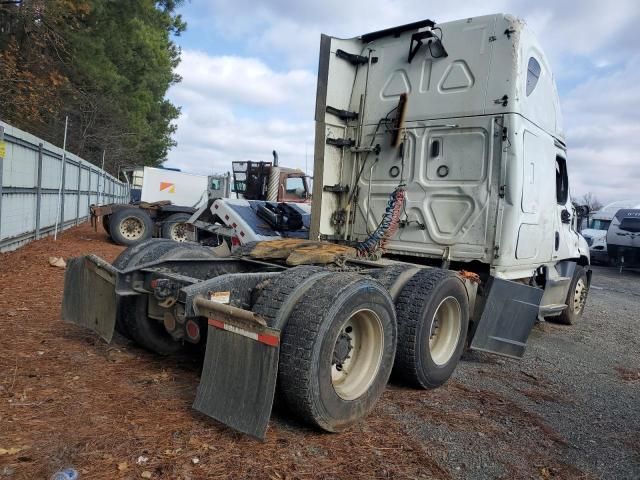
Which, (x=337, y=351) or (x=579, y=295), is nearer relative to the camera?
(x=337, y=351)

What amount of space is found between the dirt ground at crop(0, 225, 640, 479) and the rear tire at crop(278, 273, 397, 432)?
0.19 meters

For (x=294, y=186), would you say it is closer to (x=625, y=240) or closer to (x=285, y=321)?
(x=285, y=321)

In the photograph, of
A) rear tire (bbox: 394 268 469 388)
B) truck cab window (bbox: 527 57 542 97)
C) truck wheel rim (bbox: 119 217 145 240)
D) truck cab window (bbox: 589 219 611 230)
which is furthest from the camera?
truck cab window (bbox: 589 219 611 230)

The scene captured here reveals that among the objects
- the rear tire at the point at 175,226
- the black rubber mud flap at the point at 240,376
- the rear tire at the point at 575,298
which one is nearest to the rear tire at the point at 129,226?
the rear tire at the point at 175,226

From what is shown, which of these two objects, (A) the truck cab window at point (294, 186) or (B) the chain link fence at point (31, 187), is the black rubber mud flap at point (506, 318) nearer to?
(A) the truck cab window at point (294, 186)

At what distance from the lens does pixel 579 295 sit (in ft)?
25.2

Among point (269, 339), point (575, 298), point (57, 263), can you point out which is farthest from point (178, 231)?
point (269, 339)

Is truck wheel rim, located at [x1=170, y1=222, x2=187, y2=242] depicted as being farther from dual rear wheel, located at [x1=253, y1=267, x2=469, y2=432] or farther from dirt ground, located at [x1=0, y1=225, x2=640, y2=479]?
dual rear wheel, located at [x1=253, y1=267, x2=469, y2=432]

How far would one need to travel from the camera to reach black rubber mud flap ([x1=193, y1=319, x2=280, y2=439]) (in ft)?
9.18

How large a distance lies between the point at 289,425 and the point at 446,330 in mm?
1907

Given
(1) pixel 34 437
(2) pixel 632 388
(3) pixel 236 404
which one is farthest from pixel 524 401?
(1) pixel 34 437

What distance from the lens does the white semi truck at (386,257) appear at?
305 cm

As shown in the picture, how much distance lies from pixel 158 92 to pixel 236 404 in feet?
99.7

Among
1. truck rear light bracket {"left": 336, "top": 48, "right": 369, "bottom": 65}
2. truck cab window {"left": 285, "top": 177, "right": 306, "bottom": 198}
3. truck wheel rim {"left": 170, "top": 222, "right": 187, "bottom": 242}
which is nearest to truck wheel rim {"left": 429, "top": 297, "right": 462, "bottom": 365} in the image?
truck rear light bracket {"left": 336, "top": 48, "right": 369, "bottom": 65}
